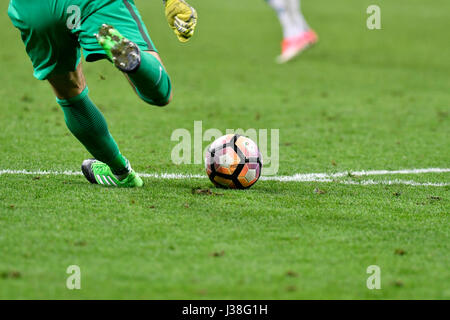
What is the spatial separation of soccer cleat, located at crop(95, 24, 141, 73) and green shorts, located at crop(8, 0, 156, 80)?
27 centimetres

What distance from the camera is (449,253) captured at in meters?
3.96

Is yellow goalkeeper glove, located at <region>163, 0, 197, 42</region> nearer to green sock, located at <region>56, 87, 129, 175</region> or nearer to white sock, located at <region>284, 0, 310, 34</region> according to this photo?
green sock, located at <region>56, 87, 129, 175</region>

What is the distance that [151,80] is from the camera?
4.08 meters

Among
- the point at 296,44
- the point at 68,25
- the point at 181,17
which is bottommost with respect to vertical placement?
the point at 68,25

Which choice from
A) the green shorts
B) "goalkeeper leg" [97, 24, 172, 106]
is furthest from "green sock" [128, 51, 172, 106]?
the green shorts

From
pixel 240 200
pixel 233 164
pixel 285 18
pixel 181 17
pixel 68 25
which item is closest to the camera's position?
pixel 68 25

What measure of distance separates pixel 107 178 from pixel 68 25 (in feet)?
4.08

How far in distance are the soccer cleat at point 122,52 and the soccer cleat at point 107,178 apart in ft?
4.57

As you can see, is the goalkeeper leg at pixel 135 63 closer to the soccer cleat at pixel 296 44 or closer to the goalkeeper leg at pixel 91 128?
the goalkeeper leg at pixel 91 128

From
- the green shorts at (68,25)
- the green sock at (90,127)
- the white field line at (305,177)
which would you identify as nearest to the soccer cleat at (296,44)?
the white field line at (305,177)

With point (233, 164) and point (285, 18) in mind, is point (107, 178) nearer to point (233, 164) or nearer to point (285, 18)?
point (233, 164)

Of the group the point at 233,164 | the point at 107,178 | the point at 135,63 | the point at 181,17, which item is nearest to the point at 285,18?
the point at 233,164

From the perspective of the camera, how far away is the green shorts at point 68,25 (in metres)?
4.30
